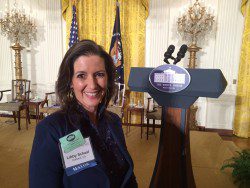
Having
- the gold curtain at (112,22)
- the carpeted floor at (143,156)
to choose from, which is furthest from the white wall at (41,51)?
the carpeted floor at (143,156)

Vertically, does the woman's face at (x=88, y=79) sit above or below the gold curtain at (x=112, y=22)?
below

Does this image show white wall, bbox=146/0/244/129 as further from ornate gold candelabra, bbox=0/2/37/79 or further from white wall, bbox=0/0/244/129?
ornate gold candelabra, bbox=0/2/37/79

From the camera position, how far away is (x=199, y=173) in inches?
112

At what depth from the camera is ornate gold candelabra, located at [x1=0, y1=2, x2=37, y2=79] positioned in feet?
17.0

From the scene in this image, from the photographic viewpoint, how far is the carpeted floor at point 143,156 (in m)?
2.65

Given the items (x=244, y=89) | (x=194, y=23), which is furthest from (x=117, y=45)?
(x=244, y=89)

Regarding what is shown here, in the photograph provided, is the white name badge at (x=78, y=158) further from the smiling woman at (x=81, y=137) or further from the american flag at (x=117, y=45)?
the american flag at (x=117, y=45)

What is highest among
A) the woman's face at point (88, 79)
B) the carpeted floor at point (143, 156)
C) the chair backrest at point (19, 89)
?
the woman's face at point (88, 79)

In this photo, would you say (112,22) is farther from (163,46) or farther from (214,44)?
(214,44)

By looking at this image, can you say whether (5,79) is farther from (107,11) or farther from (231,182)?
(231,182)

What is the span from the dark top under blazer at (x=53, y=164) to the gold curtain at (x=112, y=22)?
14.0 feet

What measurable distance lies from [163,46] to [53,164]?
448cm

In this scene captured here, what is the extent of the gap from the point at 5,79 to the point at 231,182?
5.77 metres

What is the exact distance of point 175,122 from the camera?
1248 millimetres
